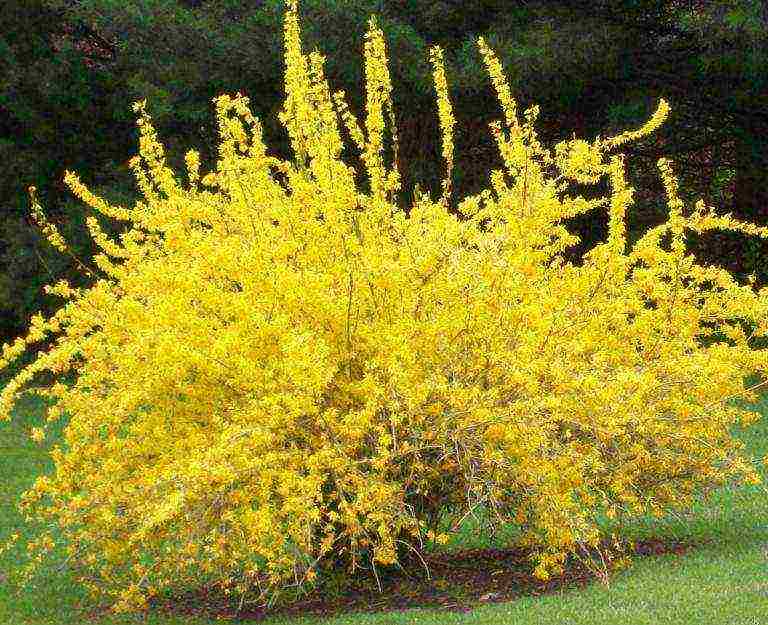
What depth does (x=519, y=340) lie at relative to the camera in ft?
20.6

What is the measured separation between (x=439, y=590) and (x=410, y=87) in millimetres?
9437

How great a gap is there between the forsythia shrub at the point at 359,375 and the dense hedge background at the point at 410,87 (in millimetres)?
5887

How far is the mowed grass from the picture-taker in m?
5.50

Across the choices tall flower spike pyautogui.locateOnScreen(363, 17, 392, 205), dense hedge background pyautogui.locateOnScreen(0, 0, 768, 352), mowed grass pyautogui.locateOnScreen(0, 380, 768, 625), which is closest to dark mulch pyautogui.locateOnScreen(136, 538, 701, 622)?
mowed grass pyautogui.locateOnScreen(0, 380, 768, 625)

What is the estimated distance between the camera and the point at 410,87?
15102 mm

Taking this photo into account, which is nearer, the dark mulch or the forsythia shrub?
the forsythia shrub

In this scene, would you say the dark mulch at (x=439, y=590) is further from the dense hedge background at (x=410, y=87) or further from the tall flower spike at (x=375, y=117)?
the dense hedge background at (x=410, y=87)

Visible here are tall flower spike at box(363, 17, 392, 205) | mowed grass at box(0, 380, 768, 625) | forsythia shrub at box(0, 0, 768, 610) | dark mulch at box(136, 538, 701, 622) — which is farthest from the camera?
tall flower spike at box(363, 17, 392, 205)

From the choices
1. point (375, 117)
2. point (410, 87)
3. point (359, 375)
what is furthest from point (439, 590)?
point (410, 87)

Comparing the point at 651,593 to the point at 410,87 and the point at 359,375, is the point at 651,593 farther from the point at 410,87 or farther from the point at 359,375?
the point at 410,87

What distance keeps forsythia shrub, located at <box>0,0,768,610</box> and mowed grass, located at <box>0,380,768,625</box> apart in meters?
0.30

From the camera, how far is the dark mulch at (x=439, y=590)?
21.0ft

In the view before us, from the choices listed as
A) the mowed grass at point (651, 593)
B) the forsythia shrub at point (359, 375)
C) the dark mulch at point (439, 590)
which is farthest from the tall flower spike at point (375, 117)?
the mowed grass at point (651, 593)

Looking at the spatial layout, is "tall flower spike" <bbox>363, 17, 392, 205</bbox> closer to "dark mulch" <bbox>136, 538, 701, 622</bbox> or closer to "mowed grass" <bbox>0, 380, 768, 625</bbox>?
"dark mulch" <bbox>136, 538, 701, 622</bbox>
